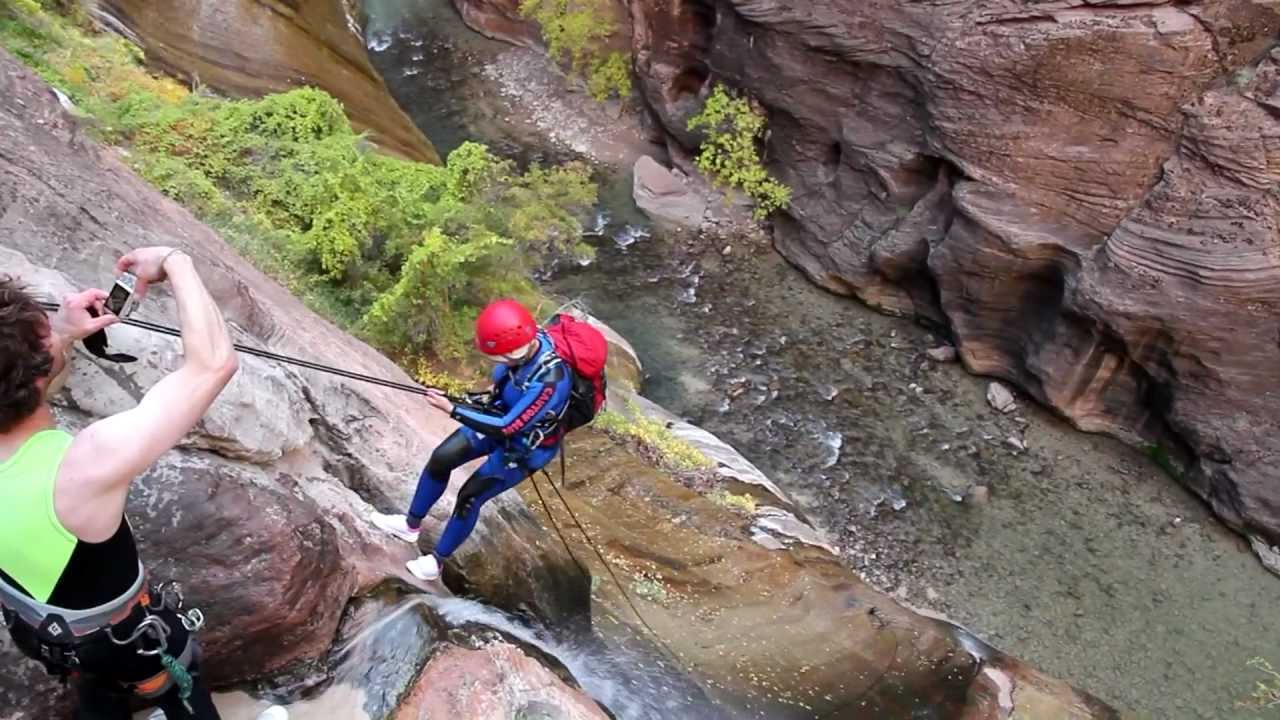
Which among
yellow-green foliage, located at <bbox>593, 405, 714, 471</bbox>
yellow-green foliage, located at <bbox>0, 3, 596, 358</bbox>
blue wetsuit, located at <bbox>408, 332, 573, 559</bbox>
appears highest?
blue wetsuit, located at <bbox>408, 332, 573, 559</bbox>

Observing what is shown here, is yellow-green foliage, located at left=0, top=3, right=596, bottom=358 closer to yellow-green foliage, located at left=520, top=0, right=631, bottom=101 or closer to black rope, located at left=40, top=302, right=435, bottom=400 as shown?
black rope, located at left=40, top=302, right=435, bottom=400

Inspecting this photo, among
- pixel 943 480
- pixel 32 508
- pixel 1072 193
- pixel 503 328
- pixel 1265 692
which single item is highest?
pixel 32 508

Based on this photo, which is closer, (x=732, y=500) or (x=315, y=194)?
(x=732, y=500)

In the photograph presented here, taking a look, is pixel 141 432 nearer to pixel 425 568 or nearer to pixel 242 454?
pixel 242 454

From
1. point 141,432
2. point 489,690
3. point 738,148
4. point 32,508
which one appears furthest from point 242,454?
point 738,148

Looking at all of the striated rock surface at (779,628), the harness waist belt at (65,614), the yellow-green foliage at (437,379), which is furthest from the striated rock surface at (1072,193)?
the harness waist belt at (65,614)

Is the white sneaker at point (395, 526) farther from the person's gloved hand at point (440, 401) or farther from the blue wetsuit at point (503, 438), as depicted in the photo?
the person's gloved hand at point (440, 401)

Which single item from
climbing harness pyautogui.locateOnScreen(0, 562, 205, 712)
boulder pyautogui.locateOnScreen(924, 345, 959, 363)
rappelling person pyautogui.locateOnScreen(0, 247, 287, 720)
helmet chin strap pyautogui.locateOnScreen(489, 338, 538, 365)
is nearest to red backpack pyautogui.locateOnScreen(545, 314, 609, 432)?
helmet chin strap pyautogui.locateOnScreen(489, 338, 538, 365)

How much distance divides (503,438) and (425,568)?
0.85 m

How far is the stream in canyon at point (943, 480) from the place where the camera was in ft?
34.5

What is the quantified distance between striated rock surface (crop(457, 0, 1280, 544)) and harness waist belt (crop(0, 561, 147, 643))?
1236 cm

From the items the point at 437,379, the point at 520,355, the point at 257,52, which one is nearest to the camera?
the point at 520,355

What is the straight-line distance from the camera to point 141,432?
2.08 metres

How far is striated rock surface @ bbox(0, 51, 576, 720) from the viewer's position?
3422mm
